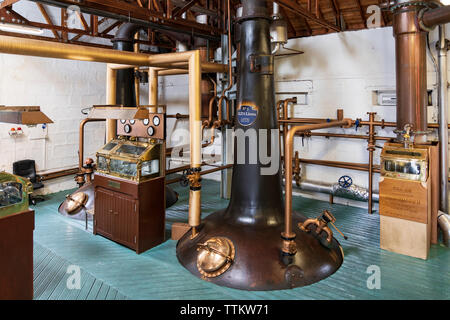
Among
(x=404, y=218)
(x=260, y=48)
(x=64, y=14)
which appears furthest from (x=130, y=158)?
(x=64, y=14)

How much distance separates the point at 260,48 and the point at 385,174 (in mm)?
1950

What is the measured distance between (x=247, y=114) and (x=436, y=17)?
2.36 meters

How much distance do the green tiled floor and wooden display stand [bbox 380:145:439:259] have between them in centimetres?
14

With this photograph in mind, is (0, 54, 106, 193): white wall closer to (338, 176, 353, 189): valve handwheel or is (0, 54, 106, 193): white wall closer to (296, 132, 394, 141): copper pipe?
(296, 132, 394, 141): copper pipe

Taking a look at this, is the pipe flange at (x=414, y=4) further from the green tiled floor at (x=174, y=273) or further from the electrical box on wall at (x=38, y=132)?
the electrical box on wall at (x=38, y=132)

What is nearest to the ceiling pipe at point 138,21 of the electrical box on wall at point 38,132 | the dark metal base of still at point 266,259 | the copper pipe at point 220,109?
the copper pipe at point 220,109

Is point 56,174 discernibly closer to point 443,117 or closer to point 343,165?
point 343,165

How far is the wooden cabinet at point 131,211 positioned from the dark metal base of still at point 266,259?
1.59 ft

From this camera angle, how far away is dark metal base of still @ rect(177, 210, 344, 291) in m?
2.98

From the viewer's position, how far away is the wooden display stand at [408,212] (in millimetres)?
3488

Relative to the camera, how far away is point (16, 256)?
249 centimetres

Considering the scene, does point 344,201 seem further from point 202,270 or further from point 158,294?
point 158,294

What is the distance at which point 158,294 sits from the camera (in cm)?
290

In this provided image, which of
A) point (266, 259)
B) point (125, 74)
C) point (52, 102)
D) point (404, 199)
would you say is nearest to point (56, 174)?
point (52, 102)
